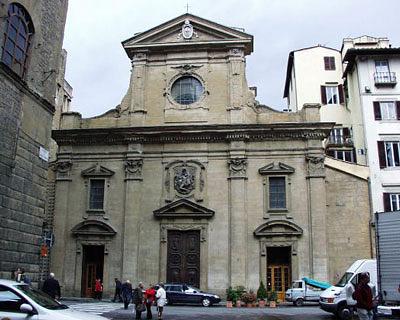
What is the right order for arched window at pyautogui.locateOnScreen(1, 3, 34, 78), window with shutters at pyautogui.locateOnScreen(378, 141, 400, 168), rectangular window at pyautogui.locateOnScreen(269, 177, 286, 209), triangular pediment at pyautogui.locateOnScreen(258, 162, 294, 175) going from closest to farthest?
arched window at pyautogui.locateOnScreen(1, 3, 34, 78) < rectangular window at pyautogui.locateOnScreen(269, 177, 286, 209) < triangular pediment at pyautogui.locateOnScreen(258, 162, 294, 175) < window with shutters at pyautogui.locateOnScreen(378, 141, 400, 168)

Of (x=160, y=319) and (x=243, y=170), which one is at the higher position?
(x=243, y=170)

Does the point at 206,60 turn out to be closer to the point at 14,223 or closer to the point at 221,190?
the point at 221,190

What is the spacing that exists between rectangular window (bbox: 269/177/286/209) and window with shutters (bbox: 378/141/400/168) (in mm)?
6870

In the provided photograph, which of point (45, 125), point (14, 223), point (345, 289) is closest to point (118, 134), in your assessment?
point (45, 125)

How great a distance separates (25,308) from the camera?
812 centimetres

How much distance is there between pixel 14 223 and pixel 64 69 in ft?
106

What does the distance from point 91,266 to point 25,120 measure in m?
16.1

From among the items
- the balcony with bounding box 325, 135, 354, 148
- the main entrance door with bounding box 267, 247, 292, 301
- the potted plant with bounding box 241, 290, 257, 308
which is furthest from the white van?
the balcony with bounding box 325, 135, 354, 148

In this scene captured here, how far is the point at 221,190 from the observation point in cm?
3000

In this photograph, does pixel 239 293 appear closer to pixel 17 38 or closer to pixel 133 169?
pixel 133 169

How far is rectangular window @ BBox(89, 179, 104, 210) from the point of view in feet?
102

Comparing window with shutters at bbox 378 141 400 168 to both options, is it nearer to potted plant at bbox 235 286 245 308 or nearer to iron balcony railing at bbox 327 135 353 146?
iron balcony railing at bbox 327 135 353 146

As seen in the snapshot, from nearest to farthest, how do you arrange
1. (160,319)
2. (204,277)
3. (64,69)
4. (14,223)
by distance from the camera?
(14,223) → (160,319) → (204,277) → (64,69)

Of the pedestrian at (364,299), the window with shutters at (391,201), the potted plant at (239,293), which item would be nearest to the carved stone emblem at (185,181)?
the potted plant at (239,293)
